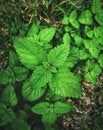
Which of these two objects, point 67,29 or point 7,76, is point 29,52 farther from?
point 67,29

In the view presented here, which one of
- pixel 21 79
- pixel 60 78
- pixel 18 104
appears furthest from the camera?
pixel 18 104

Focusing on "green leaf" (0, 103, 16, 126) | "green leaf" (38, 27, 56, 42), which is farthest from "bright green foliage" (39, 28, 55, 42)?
"green leaf" (0, 103, 16, 126)

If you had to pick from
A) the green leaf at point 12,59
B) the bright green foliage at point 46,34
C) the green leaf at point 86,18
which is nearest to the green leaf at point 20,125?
Answer: the green leaf at point 12,59

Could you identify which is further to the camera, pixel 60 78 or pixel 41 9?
pixel 41 9

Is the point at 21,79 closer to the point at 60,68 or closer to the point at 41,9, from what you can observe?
the point at 60,68

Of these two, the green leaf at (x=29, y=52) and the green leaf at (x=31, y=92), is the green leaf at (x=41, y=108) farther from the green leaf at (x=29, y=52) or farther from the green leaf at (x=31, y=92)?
the green leaf at (x=29, y=52)

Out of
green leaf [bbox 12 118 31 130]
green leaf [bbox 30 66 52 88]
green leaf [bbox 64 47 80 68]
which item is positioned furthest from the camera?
green leaf [bbox 64 47 80 68]

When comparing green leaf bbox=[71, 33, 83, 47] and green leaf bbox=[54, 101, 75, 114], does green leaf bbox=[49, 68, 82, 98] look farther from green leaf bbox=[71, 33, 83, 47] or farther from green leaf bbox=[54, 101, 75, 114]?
green leaf bbox=[71, 33, 83, 47]

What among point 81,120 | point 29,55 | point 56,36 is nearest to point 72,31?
point 56,36
